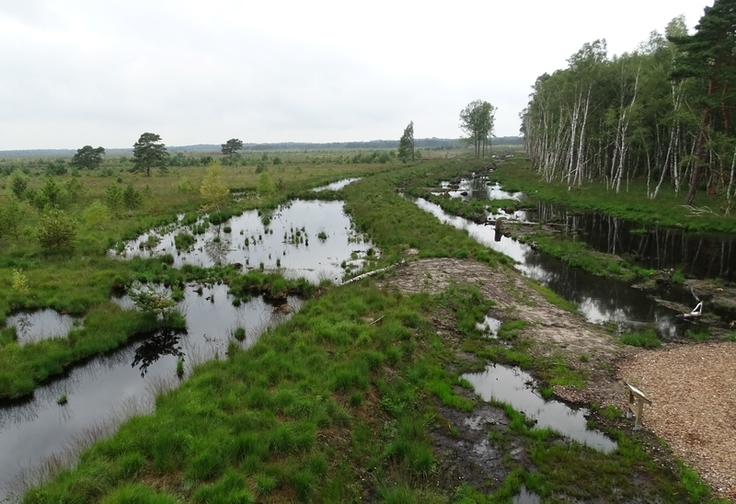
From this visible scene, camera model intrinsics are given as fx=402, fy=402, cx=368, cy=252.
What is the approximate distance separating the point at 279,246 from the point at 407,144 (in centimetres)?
8788

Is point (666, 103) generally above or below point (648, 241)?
above

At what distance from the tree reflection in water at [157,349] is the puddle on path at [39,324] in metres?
2.92

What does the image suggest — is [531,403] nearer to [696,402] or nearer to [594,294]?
[696,402]

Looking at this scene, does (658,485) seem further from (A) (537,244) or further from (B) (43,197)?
(B) (43,197)

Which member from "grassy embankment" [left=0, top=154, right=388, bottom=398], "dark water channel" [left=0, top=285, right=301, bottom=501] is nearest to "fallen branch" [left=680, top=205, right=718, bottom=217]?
"grassy embankment" [left=0, top=154, right=388, bottom=398]

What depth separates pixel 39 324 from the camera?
1644 centimetres

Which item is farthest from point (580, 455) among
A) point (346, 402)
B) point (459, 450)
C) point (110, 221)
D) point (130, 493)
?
point (110, 221)

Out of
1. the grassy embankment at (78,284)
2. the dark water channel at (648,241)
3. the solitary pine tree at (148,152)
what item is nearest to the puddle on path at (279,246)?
the grassy embankment at (78,284)

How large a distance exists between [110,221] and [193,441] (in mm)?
33895

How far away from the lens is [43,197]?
35969mm

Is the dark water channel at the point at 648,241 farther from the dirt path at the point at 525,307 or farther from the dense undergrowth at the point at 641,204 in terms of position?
the dirt path at the point at 525,307

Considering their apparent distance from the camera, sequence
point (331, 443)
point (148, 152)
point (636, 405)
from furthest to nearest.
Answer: point (148, 152) < point (636, 405) < point (331, 443)

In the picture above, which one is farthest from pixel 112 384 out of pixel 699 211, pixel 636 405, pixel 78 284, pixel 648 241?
pixel 699 211

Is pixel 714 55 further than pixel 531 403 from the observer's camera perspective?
Yes
